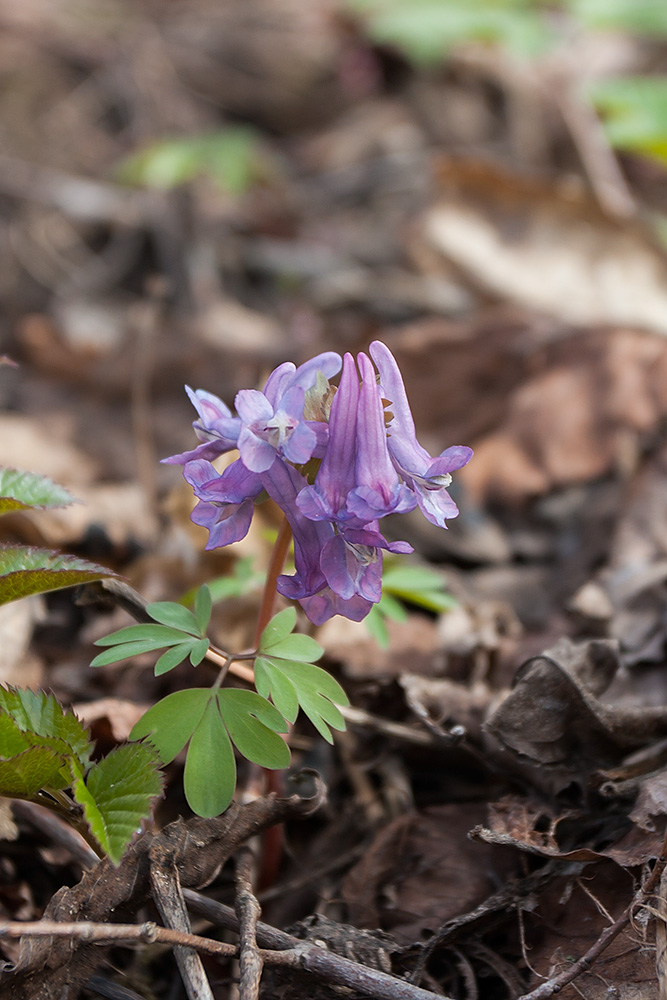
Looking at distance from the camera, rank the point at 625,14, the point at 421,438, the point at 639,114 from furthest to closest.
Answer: the point at 625,14 → the point at 639,114 → the point at 421,438

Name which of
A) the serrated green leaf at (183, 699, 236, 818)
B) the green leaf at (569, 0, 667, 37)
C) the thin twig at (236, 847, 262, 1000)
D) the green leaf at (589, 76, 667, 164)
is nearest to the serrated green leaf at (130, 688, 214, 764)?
the serrated green leaf at (183, 699, 236, 818)

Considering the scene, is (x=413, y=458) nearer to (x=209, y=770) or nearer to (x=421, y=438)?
(x=209, y=770)

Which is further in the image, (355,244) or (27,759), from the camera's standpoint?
(355,244)

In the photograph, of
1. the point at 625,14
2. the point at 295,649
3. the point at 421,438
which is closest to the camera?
the point at 295,649

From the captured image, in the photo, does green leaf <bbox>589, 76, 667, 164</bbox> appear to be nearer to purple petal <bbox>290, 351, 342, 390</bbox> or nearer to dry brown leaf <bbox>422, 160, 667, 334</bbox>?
dry brown leaf <bbox>422, 160, 667, 334</bbox>

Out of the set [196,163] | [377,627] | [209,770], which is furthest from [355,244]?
[209,770]

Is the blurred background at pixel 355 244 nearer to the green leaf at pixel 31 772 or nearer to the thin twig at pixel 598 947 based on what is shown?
the thin twig at pixel 598 947

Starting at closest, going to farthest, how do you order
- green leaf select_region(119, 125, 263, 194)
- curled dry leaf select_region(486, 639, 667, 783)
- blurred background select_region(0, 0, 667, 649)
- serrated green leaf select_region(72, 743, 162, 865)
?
1. serrated green leaf select_region(72, 743, 162, 865)
2. curled dry leaf select_region(486, 639, 667, 783)
3. blurred background select_region(0, 0, 667, 649)
4. green leaf select_region(119, 125, 263, 194)

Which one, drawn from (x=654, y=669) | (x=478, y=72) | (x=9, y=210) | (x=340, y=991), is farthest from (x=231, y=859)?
(x=478, y=72)
